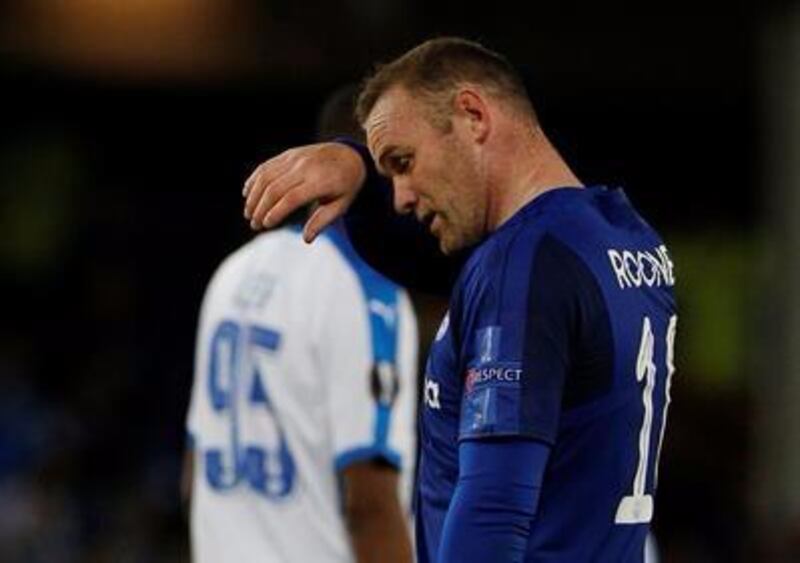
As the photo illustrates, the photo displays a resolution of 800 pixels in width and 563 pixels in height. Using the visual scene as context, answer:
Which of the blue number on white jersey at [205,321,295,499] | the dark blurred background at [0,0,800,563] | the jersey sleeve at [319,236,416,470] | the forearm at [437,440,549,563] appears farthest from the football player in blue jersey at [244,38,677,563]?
the dark blurred background at [0,0,800,563]

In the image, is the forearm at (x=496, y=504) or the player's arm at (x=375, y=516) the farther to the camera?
the player's arm at (x=375, y=516)

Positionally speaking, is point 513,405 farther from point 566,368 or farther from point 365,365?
point 365,365

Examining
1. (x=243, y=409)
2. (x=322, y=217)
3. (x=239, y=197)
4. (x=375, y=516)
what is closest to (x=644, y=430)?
(x=322, y=217)

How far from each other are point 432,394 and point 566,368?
36 cm

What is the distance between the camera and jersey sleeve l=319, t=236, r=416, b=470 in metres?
5.96

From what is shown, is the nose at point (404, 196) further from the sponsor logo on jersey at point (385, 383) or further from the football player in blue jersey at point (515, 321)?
the sponsor logo on jersey at point (385, 383)

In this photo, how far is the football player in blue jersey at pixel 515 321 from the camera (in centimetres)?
405

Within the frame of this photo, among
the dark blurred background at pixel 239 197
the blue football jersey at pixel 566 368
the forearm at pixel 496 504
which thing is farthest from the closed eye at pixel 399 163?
the dark blurred background at pixel 239 197

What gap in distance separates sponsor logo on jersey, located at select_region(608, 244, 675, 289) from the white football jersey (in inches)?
64.4

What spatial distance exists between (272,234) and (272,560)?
893 millimetres

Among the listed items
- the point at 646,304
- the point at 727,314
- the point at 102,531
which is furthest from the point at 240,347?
the point at 727,314

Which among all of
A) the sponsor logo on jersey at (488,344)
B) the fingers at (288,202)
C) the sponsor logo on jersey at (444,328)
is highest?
the fingers at (288,202)

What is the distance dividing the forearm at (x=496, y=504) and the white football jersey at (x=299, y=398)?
1.89 meters

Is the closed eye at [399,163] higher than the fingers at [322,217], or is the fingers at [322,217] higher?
the closed eye at [399,163]
